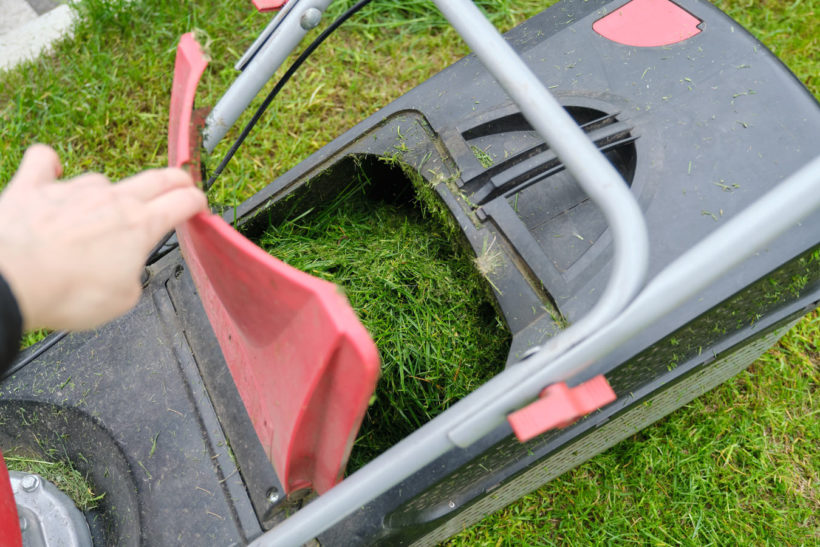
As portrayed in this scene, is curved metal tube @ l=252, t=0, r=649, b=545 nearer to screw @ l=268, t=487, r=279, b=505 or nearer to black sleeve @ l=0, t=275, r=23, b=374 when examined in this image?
screw @ l=268, t=487, r=279, b=505

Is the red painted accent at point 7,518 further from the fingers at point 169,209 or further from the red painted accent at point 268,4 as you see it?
the red painted accent at point 268,4

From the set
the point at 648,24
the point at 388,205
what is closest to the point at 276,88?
the point at 388,205

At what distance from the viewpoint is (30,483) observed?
108cm

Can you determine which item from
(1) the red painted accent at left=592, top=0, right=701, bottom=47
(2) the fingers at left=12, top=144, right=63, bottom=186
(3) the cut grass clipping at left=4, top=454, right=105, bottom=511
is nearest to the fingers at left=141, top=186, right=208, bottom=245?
(2) the fingers at left=12, top=144, right=63, bottom=186

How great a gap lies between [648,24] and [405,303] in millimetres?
657

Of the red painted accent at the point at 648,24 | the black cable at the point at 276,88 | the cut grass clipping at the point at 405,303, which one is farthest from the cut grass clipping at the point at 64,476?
the red painted accent at the point at 648,24

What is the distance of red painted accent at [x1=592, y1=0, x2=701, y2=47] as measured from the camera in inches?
46.1

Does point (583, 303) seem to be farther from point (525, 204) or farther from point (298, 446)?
point (298, 446)

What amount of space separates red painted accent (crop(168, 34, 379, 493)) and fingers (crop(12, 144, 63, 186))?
0.12m

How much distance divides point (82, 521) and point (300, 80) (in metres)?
1.38

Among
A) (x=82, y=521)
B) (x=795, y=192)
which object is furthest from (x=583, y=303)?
(x=82, y=521)

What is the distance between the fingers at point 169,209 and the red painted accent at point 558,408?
0.38 meters

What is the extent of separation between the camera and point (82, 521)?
1.09 m

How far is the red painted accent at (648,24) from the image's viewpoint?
1172 mm
